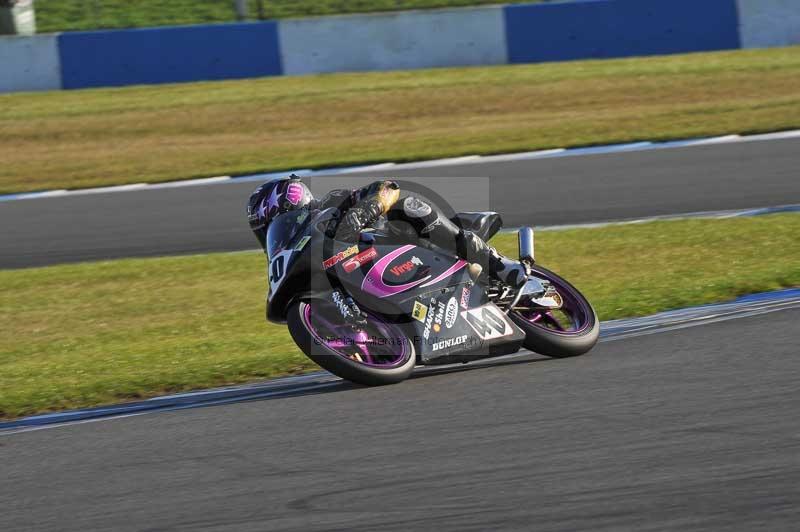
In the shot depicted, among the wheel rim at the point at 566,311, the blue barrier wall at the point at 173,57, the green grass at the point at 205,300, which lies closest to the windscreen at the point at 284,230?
the green grass at the point at 205,300

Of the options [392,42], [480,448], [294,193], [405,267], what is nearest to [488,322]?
[405,267]

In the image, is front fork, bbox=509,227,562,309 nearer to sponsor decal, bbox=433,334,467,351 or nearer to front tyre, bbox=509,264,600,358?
front tyre, bbox=509,264,600,358

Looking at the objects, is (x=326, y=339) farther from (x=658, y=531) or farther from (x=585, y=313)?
(x=658, y=531)

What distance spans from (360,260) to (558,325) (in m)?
1.21

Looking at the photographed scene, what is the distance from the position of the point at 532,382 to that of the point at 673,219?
17.5 feet

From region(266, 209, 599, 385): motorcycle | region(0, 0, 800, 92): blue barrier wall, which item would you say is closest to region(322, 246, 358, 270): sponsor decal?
region(266, 209, 599, 385): motorcycle

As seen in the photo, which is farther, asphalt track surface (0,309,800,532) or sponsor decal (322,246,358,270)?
sponsor decal (322,246,358,270)

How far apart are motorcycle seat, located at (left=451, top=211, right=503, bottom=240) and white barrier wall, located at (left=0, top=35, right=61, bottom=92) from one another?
1517 cm

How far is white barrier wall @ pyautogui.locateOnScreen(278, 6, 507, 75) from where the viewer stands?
19641 millimetres

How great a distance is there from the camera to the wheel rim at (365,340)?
5758mm

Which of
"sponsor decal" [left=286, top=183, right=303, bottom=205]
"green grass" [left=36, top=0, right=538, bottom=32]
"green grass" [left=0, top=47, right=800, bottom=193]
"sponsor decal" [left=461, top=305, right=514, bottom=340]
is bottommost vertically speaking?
"green grass" [left=0, top=47, right=800, bottom=193]

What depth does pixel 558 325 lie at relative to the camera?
252 inches

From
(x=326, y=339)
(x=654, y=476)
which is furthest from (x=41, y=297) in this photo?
(x=654, y=476)

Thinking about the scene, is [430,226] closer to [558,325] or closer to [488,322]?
[488,322]
